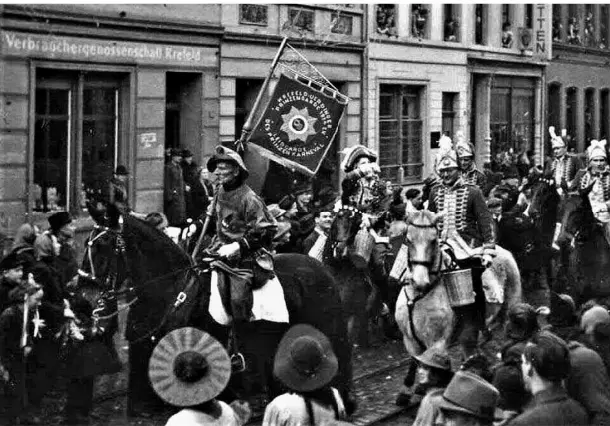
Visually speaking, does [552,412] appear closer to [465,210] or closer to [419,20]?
[465,210]

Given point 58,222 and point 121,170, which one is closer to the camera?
point 58,222

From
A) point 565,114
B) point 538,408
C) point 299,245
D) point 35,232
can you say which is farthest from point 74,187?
point 565,114

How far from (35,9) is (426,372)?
12083 millimetres

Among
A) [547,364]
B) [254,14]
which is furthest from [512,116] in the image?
[547,364]

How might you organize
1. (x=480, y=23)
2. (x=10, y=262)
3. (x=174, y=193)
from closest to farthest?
1. (x=10, y=262)
2. (x=174, y=193)
3. (x=480, y=23)

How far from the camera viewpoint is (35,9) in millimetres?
17625

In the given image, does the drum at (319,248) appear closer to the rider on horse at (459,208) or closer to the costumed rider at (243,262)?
the rider on horse at (459,208)

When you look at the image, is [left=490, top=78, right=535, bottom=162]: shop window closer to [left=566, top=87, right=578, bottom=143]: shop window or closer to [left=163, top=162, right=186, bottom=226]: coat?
[left=566, top=87, right=578, bottom=143]: shop window

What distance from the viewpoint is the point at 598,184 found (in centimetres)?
1766

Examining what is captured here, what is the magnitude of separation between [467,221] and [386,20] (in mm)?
16098

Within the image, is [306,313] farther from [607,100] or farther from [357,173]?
[607,100]

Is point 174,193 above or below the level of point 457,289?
above

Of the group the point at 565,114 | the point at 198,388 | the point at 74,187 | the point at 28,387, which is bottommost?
the point at 28,387

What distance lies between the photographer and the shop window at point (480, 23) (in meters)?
31.6
